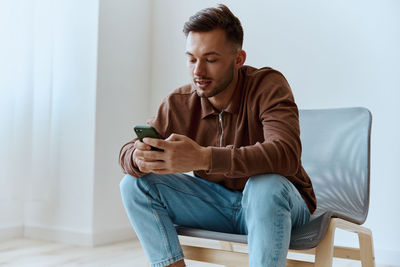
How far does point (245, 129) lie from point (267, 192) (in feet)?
0.96

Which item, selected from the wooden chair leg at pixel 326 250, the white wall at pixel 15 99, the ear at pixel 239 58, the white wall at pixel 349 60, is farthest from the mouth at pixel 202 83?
the white wall at pixel 15 99

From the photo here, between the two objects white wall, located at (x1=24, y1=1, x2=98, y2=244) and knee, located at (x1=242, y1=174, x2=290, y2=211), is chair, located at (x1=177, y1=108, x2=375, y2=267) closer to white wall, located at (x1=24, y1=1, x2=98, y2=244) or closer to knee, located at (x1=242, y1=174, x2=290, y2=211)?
knee, located at (x1=242, y1=174, x2=290, y2=211)

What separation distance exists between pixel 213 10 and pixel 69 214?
1.63 m

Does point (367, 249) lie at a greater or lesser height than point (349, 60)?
lesser

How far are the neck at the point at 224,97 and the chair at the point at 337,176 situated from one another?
0.36 meters

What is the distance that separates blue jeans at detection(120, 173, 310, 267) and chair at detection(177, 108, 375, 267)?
0.06 metres

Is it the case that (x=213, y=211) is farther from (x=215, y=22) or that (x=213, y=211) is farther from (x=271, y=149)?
(x=215, y=22)

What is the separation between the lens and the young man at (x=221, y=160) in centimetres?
110

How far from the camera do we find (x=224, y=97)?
54.3 inches

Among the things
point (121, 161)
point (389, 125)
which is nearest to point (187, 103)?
point (121, 161)

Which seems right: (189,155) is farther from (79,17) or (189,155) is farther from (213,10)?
(79,17)

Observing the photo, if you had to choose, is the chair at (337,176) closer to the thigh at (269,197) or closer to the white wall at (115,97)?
the thigh at (269,197)

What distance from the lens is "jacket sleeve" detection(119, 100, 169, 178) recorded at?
1263mm

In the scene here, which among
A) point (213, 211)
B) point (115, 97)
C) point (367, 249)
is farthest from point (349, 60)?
point (213, 211)
